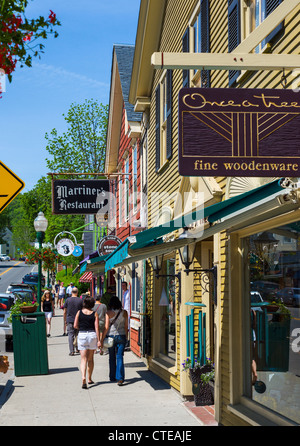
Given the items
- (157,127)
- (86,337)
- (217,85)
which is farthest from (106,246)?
(217,85)

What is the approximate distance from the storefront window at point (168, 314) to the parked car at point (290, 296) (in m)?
5.82

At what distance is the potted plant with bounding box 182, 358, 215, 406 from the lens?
9727mm

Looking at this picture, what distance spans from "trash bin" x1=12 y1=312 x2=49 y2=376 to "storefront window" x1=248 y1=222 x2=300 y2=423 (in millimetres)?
6587

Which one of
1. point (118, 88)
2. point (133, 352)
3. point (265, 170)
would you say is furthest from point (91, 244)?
point (265, 170)

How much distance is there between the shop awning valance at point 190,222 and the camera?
17.7 feet

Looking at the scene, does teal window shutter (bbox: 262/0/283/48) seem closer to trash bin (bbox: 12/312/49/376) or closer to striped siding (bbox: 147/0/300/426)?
striped siding (bbox: 147/0/300/426)

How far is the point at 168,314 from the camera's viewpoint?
43.2 ft

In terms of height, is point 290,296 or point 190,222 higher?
point 190,222

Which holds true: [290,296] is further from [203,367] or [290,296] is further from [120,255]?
[203,367]

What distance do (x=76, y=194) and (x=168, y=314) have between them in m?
7.87

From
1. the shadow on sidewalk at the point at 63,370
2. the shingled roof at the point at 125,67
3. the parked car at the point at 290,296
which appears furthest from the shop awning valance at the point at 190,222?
the shingled roof at the point at 125,67

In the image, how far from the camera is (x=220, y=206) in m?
6.80
